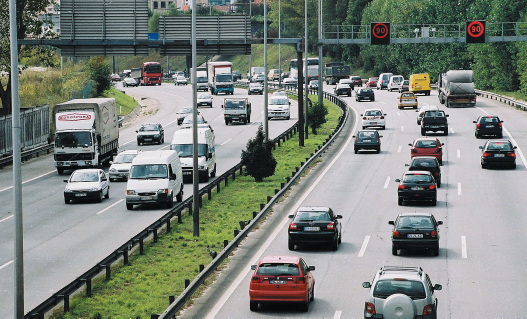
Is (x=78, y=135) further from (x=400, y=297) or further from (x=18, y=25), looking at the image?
(x=400, y=297)

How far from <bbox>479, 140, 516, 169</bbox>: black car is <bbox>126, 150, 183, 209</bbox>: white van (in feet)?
54.8

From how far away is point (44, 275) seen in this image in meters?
23.5

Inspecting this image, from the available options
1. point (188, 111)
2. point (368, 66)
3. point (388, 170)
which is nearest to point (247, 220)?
point (388, 170)

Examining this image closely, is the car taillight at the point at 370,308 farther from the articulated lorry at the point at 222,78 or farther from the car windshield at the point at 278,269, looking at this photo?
the articulated lorry at the point at 222,78

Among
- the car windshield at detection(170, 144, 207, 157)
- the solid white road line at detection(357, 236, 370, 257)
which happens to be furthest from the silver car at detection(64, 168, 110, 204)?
the solid white road line at detection(357, 236, 370, 257)

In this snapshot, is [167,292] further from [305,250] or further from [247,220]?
[247,220]

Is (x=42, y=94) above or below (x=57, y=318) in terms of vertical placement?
above

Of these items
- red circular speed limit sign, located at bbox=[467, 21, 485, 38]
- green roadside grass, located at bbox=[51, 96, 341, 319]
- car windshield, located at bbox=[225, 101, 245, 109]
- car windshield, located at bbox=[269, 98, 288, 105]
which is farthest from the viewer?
car windshield, located at bbox=[269, 98, 288, 105]

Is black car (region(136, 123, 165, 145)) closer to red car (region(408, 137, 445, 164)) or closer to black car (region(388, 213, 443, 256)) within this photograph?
red car (region(408, 137, 445, 164))

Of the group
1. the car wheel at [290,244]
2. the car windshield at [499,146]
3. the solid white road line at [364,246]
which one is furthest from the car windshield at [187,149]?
the car wheel at [290,244]

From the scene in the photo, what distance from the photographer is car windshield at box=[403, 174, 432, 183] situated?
33.8m

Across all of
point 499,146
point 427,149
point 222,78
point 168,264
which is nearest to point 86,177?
point 168,264

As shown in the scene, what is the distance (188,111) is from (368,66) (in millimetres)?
70426

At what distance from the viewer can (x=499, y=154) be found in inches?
1716
